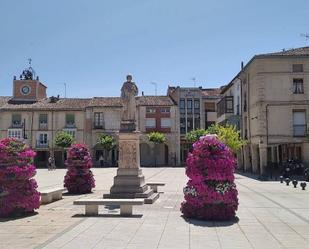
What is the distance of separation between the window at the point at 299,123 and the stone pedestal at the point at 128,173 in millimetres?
20229

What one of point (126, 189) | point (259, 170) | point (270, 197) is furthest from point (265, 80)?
point (126, 189)

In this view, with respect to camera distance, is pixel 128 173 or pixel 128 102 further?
pixel 128 102

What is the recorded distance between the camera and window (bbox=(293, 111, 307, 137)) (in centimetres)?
3325

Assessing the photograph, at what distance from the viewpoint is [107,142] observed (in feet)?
186

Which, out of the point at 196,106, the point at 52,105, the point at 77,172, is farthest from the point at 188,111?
the point at 77,172

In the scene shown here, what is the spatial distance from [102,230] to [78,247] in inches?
67.2

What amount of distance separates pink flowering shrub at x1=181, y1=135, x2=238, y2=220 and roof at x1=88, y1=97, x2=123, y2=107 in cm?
4946

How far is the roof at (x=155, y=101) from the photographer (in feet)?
199

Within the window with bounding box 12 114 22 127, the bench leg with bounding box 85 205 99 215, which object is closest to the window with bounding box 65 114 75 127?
the window with bounding box 12 114 22 127

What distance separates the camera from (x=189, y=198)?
36.6ft

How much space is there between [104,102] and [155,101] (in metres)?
6.92

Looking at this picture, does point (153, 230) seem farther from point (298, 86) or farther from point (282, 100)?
point (298, 86)

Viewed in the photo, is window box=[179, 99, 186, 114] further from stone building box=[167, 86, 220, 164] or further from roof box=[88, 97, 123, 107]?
roof box=[88, 97, 123, 107]

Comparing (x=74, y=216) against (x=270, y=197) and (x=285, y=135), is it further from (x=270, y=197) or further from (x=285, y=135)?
(x=285, y=135)
